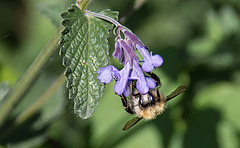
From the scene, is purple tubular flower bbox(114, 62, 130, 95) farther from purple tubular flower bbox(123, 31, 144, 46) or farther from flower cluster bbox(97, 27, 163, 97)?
purple tubular flower bbox(123, 31, 144, 46)

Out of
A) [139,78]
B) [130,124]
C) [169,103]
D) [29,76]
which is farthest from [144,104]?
[169,103]

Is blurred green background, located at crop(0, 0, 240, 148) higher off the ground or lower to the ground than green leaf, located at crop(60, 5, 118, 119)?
lower

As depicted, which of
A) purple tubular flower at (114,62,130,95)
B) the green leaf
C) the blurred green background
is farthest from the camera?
the blurred green background

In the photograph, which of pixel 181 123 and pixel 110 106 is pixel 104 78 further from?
pixel 181 123

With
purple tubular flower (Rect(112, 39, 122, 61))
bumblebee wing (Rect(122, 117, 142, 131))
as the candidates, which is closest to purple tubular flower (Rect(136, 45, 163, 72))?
purple tubular flower (Rect(112, 39, 122, 61))

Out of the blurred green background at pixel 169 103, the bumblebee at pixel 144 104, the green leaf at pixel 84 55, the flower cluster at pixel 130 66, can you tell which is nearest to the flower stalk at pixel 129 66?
the flower cluster at pixel 130 66
